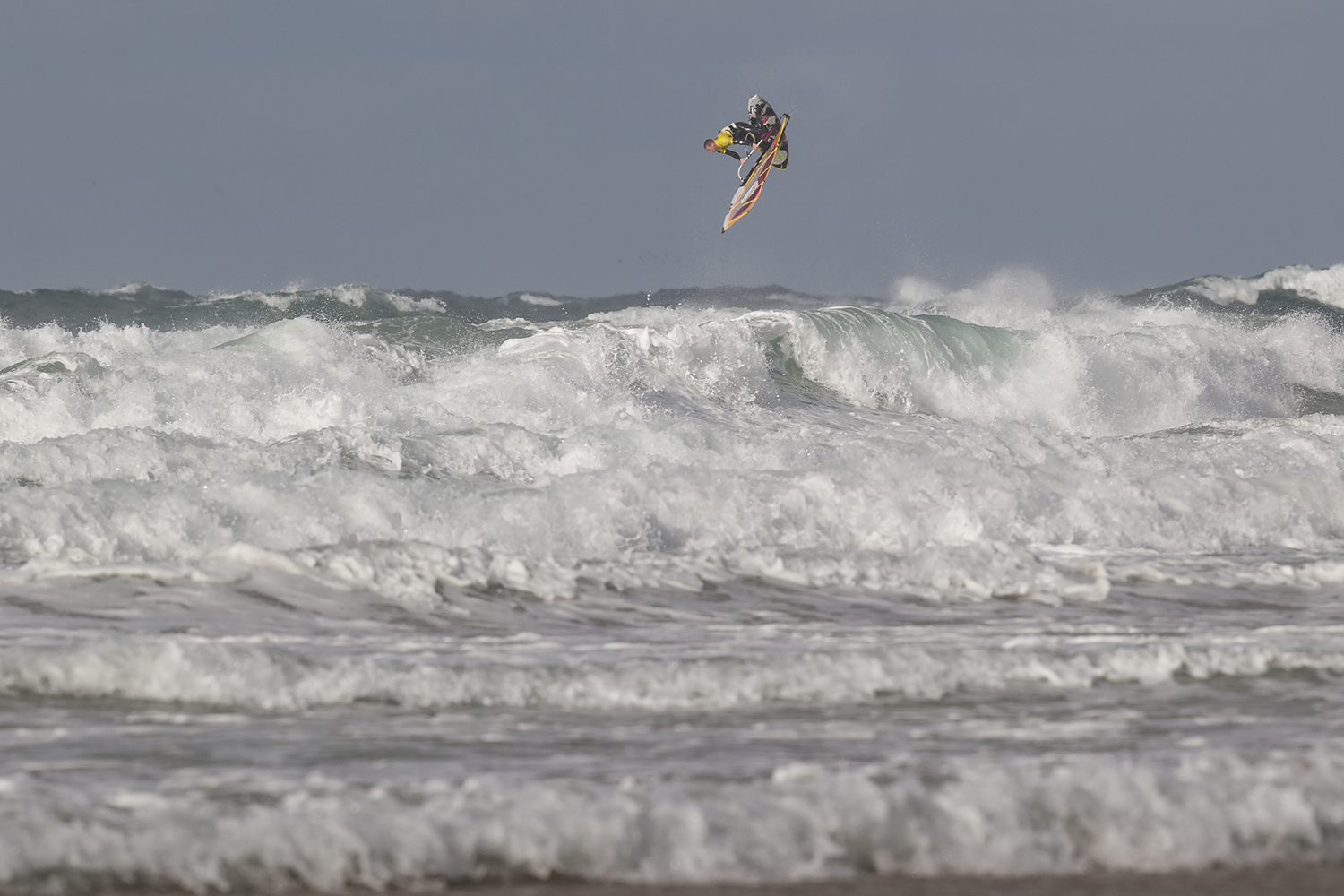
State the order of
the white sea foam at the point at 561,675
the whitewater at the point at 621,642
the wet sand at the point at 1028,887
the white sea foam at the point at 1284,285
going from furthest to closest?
the white sea foam at the point at 1284,285 < the white sea foam at the point at 561,675 < the whitewater at the point at 621,642 < the wet sand at the point at 1028,887

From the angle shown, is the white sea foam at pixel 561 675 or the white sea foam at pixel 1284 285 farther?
the white sea foam at pixel 1284 285

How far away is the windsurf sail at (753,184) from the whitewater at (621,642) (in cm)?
316

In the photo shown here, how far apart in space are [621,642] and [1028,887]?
2861 millimetres

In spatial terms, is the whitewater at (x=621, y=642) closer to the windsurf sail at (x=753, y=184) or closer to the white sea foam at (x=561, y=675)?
the white sea foam at (x=561, y=675)

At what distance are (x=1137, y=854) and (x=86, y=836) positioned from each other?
263cm

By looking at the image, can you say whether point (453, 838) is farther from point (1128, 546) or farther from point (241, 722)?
point (1128, 546)

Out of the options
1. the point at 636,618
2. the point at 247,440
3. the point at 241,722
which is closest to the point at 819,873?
the point at 241,722

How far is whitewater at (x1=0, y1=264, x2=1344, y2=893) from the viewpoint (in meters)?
→ 3.41

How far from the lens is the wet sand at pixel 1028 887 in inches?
125

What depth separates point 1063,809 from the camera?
3561 millimetres

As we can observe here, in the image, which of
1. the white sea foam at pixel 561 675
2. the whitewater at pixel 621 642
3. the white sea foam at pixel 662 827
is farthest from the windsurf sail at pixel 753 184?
the white sea foam at pixel 662 827

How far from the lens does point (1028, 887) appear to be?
10.6 ft

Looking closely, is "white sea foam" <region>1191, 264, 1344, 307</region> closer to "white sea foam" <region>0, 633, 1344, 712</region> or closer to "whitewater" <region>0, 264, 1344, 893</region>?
"whitewater" <region>0, 264, 1344, 893</region>

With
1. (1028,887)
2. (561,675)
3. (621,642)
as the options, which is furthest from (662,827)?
(621,642)
